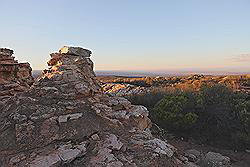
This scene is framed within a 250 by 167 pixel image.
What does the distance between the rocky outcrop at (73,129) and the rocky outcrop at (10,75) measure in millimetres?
2101

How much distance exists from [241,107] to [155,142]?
7.94 metres

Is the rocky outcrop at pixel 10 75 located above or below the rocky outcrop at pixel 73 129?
above

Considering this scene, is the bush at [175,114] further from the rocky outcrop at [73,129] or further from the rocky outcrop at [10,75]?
the rocky outcrop at [10,75]

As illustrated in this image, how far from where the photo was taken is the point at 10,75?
984 centimetres

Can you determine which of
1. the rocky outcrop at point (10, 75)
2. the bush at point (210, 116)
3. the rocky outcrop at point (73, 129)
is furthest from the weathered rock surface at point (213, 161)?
the rocky outcrop at point (10, 75)

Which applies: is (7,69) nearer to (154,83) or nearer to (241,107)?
(241,107)

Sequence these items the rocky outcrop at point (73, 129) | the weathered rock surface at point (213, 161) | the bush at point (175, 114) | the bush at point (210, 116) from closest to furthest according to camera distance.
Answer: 1. the rocky outcrop at point (73, 129)
2. the weathered rock surface at point (213, 161)
3. the bush at point (210, 116)
4. the bush at point (175, 114)

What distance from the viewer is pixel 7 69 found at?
9609mm

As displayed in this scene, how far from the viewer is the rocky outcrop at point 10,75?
353 inches

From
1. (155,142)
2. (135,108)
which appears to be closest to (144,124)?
(135,108)

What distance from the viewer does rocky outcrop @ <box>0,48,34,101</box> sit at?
8.98 m

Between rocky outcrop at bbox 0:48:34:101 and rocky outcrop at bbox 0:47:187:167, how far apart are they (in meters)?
2.10

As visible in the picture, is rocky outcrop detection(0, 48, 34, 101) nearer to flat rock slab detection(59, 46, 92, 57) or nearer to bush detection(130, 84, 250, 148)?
flat rock slab detection(59, 46, 92, 57)

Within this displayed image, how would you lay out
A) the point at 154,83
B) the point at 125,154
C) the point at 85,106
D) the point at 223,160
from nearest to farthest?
the point at 125,154
the point at 85,106
the point at 223,160
the point at 154,83
